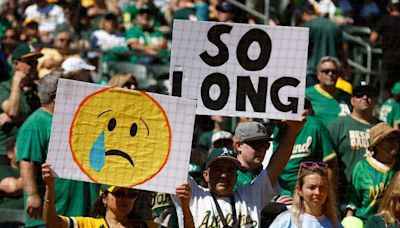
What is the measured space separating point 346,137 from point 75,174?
138 inches

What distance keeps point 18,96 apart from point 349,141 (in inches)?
109

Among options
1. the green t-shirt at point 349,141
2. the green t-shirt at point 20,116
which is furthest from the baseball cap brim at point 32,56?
the green t-shirt at point 349,141

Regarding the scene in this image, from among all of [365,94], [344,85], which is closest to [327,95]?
[365,94]

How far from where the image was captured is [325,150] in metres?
10.5

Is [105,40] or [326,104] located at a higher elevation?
[105,40]

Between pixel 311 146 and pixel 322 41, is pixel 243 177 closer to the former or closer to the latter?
pixel 311 146

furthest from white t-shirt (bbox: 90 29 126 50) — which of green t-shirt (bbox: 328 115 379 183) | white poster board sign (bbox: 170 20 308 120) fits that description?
white poster board sign (bbox: 170 20 308 120)

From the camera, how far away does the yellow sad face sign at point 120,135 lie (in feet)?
26.6

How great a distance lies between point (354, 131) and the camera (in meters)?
11.0

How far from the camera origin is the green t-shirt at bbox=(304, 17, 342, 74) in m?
13.6

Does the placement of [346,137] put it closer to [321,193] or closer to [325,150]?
[325,150]

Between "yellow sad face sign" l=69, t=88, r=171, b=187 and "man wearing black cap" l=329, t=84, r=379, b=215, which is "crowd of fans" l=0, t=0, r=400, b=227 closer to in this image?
"man wearing black cap" l=329, t=84, r=379, b=215

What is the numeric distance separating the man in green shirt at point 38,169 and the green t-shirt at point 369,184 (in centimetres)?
201

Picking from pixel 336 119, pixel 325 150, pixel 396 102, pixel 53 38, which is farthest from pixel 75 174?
pixel 53 38
